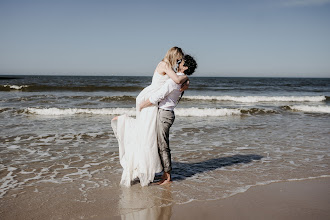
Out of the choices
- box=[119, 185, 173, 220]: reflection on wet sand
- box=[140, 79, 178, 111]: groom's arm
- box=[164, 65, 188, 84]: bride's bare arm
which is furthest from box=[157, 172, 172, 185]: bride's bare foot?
box=[164, 65, 188, 84]: bride's bare arm

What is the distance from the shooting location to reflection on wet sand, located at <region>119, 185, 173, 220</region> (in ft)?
11.6

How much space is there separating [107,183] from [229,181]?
2.12 m

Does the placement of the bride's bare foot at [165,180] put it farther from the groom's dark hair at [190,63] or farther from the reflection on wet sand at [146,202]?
the groom's dark hair at [190,63]

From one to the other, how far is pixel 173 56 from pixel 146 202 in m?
2.14

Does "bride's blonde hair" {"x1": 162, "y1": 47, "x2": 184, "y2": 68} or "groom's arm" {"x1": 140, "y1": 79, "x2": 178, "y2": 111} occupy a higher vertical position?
"bride's blonde hair" {"x1": 162, "y1": 47, "x2": 184, "y2": 68}

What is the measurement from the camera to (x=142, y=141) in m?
4.33

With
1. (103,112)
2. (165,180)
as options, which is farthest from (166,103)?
(103,112)

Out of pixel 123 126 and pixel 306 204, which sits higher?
pixel 123 126

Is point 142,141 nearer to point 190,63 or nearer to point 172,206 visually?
point 172,206

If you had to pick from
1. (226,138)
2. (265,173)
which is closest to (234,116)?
(226,138)

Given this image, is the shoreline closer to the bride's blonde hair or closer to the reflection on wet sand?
the reflection on wet sand

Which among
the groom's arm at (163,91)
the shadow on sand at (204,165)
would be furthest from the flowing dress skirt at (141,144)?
the shadow on sand at (204,165)

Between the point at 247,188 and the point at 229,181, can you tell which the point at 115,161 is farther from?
the point at 247,188

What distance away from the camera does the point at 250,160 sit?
615 cm
